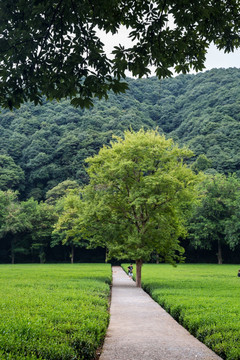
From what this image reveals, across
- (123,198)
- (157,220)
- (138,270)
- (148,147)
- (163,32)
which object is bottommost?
(138,270)

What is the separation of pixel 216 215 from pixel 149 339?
56.6m

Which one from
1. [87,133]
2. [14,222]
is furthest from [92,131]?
[14,222]

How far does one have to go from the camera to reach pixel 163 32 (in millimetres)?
6453

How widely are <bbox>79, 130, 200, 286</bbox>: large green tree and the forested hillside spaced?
57.5m

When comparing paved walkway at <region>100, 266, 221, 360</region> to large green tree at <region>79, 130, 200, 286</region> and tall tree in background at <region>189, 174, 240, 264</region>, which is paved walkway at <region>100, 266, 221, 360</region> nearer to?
large green tree at <region>79, 130, 200, 286</region>

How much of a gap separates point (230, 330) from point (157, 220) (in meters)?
14.7

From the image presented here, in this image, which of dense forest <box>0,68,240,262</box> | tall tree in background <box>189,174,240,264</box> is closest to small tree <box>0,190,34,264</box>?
dense forest <box>0,68,240,262</box>

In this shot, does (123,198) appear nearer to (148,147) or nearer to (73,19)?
(148,147)

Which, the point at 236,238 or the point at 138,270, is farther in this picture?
the point at 236,238

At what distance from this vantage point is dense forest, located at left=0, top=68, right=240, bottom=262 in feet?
269

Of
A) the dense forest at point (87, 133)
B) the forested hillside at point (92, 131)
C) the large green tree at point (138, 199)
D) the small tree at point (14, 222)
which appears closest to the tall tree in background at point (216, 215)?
the dense forest at point (87, 133)

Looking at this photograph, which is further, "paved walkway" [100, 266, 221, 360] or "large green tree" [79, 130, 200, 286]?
"large green tree" [79, 130, 200, 286]

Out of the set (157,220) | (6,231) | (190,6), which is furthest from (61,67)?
(6,231)

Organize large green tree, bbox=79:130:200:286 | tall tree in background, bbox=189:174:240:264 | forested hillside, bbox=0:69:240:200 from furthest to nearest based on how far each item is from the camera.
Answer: forested hillside, bbox=0:69:240:200, tall tree in background, bbox=189:174:240:264, large green tree, bbox=79:130:200:286
